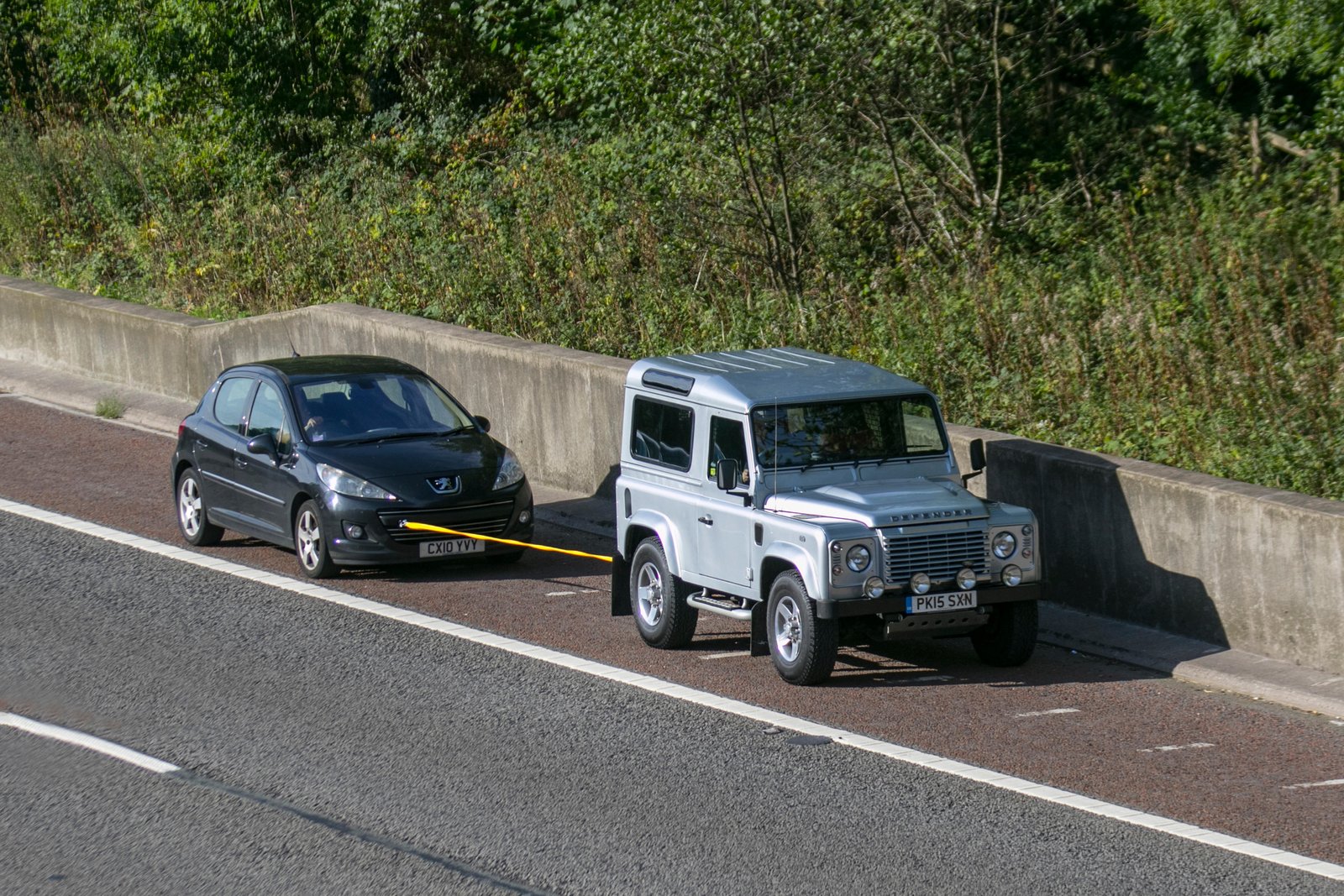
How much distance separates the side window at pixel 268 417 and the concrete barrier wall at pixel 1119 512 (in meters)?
3.12

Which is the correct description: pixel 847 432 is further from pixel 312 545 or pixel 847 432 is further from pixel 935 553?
pixel 312 545

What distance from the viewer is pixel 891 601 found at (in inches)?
410

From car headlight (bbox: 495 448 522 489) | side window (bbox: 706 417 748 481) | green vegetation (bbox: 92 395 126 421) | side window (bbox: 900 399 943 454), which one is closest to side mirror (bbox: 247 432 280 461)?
car headlight (bbox: 495 448 522 489)

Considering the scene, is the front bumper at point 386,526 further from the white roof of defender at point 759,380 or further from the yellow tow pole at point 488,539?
the white roof of defender at point 759,380

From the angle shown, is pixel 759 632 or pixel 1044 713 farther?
pixel 759 632

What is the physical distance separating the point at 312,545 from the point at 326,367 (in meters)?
1.92

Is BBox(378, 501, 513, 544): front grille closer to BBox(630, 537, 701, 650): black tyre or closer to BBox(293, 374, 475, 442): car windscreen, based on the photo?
BBox(293, 374, 475, 442): car windscreen

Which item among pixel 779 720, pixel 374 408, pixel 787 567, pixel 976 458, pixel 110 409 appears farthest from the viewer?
pixel 110 409

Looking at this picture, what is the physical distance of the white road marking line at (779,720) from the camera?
798cm

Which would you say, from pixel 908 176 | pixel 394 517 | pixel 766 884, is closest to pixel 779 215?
pixel 908 176

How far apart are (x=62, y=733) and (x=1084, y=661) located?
632 centimetres

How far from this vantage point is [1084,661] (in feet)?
37.4

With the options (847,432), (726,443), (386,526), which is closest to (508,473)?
(386,526)

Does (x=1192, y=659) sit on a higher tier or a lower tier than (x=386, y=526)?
lower
